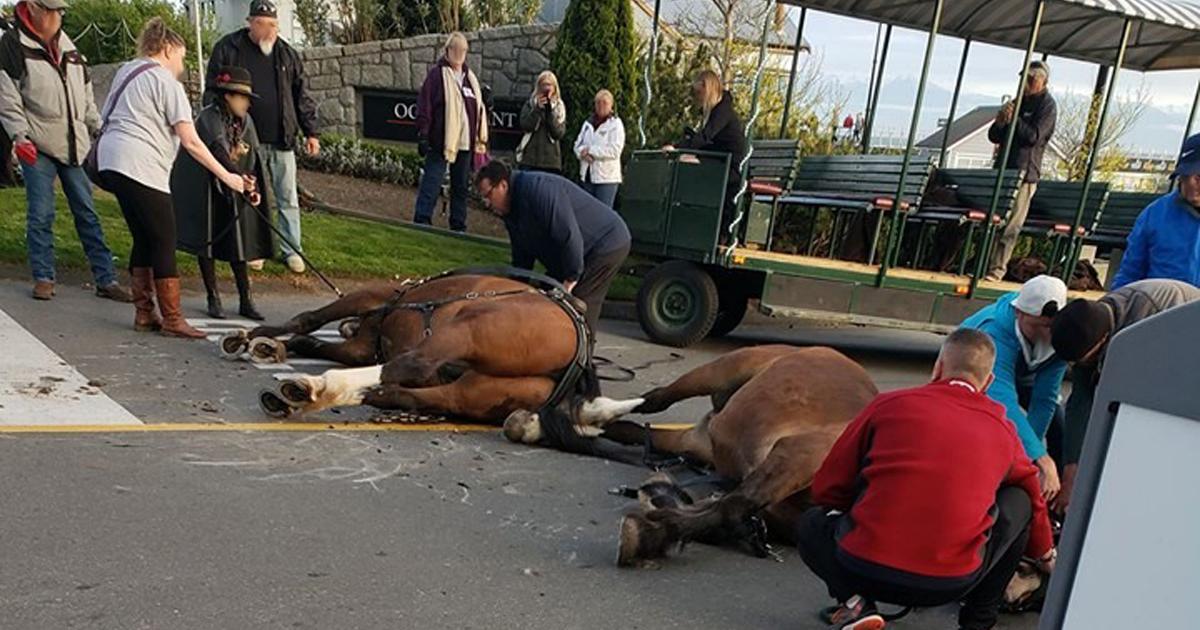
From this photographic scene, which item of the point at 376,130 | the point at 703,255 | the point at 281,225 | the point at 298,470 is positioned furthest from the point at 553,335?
the point at 376,130

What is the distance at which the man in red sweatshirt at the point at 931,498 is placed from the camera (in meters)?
2.57

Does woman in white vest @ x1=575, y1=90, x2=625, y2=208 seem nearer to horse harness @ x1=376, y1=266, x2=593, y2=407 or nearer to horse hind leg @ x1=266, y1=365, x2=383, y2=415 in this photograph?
horse harness @ x1=376, y1=266, x2=593, y2=407

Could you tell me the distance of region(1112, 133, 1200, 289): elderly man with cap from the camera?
439cm

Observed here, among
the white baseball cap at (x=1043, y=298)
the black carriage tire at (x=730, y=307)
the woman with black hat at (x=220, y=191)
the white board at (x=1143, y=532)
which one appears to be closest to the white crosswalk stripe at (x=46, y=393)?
the woman with black hat at (x=220, y=191)

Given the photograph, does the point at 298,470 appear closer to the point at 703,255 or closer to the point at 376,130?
the point at 703,255

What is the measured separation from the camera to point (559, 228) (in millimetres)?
5551

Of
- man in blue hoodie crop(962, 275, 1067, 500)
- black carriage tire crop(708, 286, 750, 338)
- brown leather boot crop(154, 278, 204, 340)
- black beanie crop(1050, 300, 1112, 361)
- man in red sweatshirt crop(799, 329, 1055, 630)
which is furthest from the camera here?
black carriage tire crop(708, 286, 750, 338)

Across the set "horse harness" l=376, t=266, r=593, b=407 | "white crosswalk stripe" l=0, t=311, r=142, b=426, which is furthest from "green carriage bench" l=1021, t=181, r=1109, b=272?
"white crosswalk stripe" l=0, t=311, r=142, b=426

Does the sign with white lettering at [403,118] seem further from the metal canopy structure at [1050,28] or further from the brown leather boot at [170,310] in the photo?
the brown leather boot at [170,310]

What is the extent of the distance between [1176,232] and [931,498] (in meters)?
2.86

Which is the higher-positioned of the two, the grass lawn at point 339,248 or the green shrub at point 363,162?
the green shrub at point 363,162

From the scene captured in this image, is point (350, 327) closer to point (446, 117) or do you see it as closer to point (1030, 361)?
point (1030, 361)

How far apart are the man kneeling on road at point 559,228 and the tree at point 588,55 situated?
6.90m

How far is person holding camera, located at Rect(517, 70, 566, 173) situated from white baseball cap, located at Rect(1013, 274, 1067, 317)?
7758 mm
